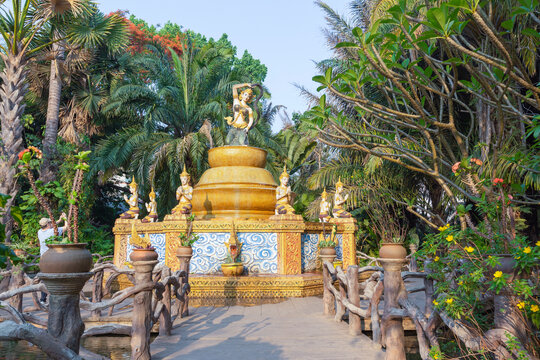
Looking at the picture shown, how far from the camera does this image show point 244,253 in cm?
1056

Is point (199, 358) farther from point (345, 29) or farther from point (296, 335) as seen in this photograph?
point (345, 29)

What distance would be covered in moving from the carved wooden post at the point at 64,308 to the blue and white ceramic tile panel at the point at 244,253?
7.15 meters

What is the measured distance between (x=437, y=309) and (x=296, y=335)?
268cm

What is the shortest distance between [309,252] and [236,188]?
9.43 ft

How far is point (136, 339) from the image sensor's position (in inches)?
195

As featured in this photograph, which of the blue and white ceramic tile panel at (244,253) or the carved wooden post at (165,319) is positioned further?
the blue and white ceramic tile panel at (244,253)

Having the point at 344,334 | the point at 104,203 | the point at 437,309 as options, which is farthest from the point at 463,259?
the point at 104,203

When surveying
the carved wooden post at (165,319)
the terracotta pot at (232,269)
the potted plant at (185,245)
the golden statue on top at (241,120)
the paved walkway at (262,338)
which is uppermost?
the golden statue on top at (241,120)

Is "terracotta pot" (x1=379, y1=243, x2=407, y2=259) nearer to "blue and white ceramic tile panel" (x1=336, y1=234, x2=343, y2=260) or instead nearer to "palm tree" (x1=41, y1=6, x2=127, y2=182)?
"blue and white ceramic tile panel" (x1=336, y1=234, x2=343, y2=260)

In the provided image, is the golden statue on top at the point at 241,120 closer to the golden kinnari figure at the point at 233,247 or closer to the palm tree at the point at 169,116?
the golden kinnari figure at the point at 233,247

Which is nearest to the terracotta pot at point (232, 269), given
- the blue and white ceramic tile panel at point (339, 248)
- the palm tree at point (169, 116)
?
the blue and white ceramic tile panel at point (339, 248)

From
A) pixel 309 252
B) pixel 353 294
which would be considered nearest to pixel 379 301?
pixel 353 294

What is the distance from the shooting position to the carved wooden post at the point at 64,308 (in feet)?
11.0

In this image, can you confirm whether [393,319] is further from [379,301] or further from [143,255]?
[143,255]
